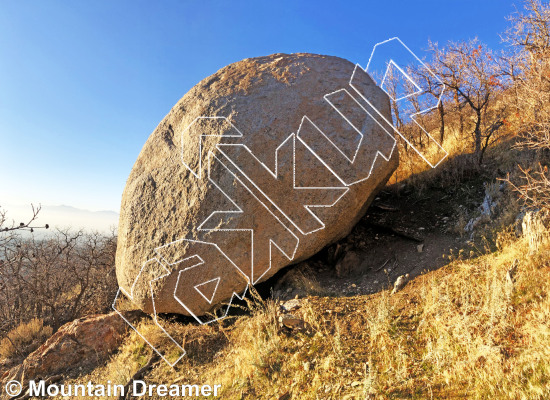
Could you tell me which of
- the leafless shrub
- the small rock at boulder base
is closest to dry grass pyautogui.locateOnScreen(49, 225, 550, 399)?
the small rock at boulder base

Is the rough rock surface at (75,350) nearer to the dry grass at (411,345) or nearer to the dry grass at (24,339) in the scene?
the dry grass at (24,339)

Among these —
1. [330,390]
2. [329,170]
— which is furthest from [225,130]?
[330,390]

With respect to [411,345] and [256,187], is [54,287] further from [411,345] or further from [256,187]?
[411,345]

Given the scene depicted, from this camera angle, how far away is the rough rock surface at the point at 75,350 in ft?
15.2

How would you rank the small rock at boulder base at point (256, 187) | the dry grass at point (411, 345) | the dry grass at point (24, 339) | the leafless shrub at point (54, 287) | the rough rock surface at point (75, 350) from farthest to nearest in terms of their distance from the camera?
the leafless shrub at point (54, 287)
the dry grass at point (24, 339)
the rough rock surface at point (75, 350)
the small rock at boulder base at point (256, 187)
the dry grass at point (411, 345)

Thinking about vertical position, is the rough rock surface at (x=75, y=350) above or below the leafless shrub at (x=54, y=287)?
below

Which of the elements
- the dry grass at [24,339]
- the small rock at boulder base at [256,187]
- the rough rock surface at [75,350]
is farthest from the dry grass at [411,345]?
the dry grass at [24,339]

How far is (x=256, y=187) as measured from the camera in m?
4.16

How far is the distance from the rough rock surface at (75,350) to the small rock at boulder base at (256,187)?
0.75m

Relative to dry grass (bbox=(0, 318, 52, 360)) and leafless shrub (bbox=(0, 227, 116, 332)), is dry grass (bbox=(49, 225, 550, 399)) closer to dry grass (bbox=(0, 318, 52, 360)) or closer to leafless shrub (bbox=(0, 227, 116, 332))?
dry grass (bbox=(0, 318, 52, 360))

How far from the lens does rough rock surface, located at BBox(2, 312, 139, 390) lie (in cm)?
464

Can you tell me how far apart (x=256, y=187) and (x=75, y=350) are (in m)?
3.53

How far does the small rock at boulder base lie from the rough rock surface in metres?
0.75

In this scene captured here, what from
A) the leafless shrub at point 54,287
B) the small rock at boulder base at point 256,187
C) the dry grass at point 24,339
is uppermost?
the small rock at boulder base at point 256,187
